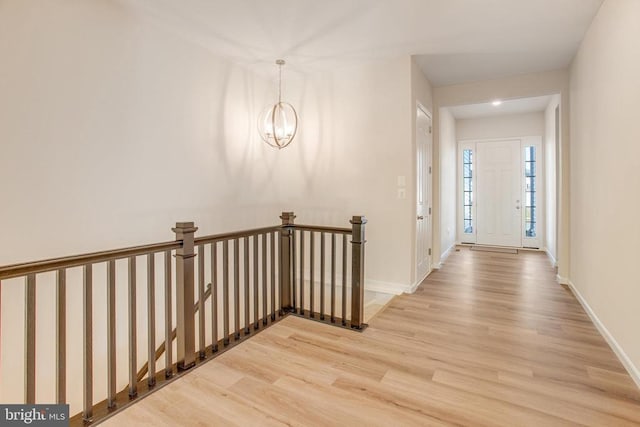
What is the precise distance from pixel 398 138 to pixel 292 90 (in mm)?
1649

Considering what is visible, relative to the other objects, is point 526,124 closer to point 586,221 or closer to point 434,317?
point 586,221

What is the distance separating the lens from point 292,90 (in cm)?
448

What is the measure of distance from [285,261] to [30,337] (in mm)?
2033

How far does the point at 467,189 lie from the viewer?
7.27 metres

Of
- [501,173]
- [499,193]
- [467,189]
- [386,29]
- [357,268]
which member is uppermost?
[386,29]

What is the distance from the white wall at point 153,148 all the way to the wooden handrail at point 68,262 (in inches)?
37.1

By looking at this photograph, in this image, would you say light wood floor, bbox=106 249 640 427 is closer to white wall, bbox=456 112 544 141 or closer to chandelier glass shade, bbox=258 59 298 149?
chandelier glass shade, bbox=258 59 298 149

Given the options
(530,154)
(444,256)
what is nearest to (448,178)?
(444,256)

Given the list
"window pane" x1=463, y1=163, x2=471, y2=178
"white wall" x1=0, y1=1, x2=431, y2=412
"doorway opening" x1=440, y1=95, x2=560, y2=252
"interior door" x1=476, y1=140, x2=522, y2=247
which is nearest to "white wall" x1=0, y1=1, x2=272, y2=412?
"white wall" x1=0, y1=1, x2=431, y2=412

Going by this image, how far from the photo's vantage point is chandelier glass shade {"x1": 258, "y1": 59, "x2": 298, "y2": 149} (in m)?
4.15

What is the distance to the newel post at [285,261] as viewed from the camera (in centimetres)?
327

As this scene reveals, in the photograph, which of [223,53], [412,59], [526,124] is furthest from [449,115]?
[223,53]

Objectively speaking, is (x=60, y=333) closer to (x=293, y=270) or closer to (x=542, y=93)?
(x=293, y=270)

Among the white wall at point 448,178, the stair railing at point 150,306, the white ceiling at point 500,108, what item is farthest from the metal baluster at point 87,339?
the white ceiling at point 500,108
